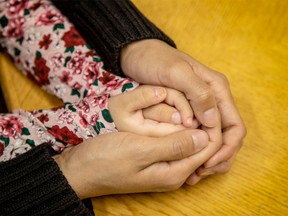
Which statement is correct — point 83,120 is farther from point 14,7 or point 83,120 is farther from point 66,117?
point 14,7

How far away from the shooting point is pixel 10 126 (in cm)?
70

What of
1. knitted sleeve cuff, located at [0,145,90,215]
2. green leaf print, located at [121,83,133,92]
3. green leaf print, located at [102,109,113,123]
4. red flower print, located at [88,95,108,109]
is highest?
green leaf print, located at [121,83,133,92]

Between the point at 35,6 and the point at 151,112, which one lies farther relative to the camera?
the point at 35,6

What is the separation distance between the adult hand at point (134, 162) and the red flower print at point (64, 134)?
4cm

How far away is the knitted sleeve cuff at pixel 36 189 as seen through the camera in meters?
0.62

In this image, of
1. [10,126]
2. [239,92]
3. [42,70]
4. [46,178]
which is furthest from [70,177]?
[239,92]

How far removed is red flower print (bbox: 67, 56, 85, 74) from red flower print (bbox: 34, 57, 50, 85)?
5cm

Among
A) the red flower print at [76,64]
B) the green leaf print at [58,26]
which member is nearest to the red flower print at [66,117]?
the red flower print at [76,64]

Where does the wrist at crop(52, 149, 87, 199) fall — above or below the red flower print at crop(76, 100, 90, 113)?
below

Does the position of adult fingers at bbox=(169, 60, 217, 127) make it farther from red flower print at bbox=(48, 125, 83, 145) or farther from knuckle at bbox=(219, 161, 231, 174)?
red flower print at bbox=(48, 125, 83, 145)

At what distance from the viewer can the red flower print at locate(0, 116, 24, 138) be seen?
688 mm

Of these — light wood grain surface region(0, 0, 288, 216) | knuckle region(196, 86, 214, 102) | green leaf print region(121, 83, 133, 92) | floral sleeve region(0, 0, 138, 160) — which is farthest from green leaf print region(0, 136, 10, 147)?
knuckle region(196, 86, 214, 102)

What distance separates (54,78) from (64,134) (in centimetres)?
14

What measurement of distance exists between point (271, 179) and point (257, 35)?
12.5 inches
